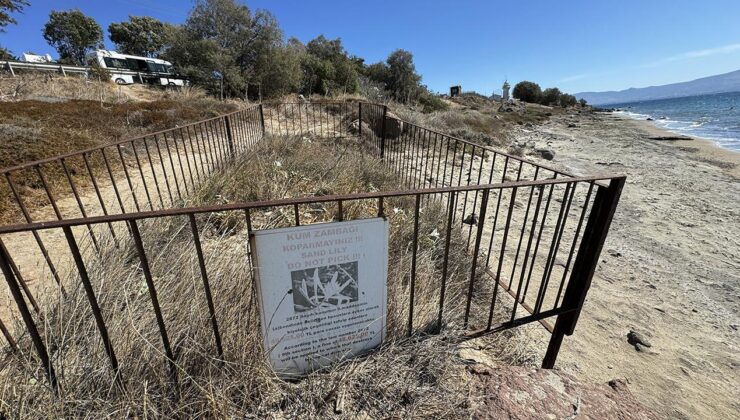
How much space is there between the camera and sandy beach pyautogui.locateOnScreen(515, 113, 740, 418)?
270 centimetres

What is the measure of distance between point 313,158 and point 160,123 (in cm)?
738

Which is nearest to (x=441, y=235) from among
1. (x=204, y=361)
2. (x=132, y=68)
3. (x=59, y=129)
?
(x=204, y=361)

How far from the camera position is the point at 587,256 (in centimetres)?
223

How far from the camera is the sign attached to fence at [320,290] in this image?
158 cm

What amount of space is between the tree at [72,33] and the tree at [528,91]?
69.8m

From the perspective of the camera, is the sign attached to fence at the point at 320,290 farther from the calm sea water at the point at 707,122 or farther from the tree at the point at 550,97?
the tree at the point at 550,97

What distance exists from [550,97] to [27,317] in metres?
70.9

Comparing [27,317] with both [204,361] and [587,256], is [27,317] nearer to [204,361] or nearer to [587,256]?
[204,361]

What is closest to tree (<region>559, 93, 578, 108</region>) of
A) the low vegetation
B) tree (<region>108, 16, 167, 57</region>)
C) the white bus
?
the low vegetation

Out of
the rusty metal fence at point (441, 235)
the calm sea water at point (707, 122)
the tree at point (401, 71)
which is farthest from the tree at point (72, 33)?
the calm sea water at point (707, 122)

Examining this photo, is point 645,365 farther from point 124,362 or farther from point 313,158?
point 313,158

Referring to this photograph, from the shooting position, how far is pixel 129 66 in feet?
98.0

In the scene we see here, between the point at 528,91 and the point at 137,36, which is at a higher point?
the point at 137,36


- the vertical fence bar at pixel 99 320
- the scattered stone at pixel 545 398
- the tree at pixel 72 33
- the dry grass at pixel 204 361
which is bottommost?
the scattered stone at pixel 545 398
